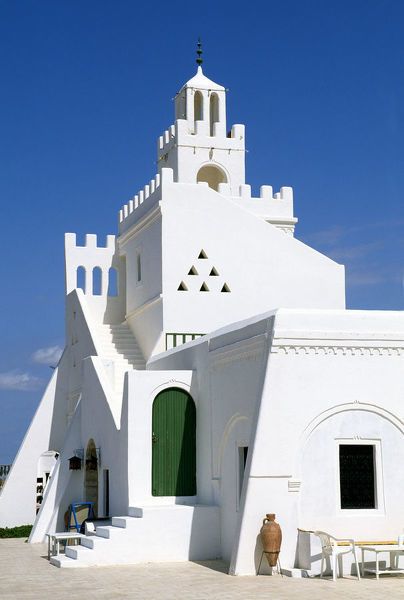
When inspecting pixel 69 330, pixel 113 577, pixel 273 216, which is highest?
pixel 273 216

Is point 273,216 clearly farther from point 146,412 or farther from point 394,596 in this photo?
point 394,596

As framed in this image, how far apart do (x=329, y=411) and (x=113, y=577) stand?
464 cm

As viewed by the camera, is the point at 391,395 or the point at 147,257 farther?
the point at 147,257

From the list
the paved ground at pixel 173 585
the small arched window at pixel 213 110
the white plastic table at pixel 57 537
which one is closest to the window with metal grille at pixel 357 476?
the paved ground at pixel 173 585

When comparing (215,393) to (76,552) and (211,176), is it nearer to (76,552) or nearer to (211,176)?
(76,552)

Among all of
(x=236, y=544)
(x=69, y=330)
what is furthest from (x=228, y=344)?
(x=69, y=330)

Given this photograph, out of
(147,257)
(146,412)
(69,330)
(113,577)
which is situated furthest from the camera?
(69,330)

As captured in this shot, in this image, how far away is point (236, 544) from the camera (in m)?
16.0

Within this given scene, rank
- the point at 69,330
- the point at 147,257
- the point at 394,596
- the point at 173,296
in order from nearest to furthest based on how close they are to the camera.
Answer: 1. the point at 394,596
2. the point at 173,296
3. the point at 147,257
4. the point at 69,330

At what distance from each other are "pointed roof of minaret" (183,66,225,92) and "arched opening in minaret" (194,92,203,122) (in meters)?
0.26

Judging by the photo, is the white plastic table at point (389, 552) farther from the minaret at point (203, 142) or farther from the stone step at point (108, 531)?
the minaret at point (203, 142)

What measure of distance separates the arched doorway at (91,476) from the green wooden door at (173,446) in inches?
151

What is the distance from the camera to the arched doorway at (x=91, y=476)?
23125 mm

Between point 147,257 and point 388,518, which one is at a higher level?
point 147,257
